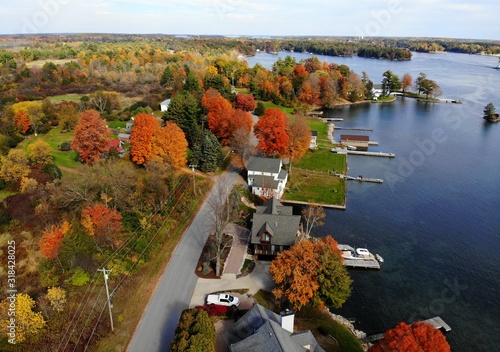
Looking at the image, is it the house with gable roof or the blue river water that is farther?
the blue river water

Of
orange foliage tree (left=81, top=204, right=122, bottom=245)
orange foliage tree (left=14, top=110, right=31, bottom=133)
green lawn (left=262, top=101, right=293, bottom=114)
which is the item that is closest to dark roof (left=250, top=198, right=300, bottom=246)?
orange foliage tree (left=81, top=204, right=122, bottom=245)

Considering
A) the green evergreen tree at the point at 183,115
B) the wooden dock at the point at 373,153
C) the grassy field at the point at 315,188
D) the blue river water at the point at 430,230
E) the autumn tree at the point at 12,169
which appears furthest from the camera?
the wooden dock at the point at 373,153

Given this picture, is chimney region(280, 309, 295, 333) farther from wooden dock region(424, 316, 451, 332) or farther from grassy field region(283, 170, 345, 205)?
grassy field region(283, 170, 345, 205)

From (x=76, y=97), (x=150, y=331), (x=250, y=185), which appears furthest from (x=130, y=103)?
(x=150, y=331)

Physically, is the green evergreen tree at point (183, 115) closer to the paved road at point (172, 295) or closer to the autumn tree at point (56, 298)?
the paved road at point (172, 295)

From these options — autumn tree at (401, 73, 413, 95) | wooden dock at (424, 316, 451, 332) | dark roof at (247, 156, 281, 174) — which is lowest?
wooden dock at (424, 316, 451, 332)

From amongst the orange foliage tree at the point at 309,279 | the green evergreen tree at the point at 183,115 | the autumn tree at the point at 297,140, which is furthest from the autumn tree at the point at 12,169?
the autumn tree at the point at 297,140
